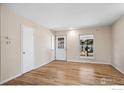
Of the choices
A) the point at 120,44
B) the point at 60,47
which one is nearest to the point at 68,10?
the point at 120,44

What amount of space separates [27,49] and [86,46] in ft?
11.6

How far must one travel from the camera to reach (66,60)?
614cm

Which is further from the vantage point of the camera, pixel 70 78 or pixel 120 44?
pixel 120 44

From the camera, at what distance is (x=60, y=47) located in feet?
21.0

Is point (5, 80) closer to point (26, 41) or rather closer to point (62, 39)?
point (26, 41)

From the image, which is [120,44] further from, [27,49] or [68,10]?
[27,49]

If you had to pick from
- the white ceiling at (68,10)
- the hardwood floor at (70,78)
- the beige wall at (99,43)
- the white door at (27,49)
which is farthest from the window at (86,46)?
the white door at (27,49)

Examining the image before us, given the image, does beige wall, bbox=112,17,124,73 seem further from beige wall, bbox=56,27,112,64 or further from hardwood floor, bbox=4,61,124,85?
beige wall, bbox=56,27,112,64

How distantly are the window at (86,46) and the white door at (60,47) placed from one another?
1152 millimetres

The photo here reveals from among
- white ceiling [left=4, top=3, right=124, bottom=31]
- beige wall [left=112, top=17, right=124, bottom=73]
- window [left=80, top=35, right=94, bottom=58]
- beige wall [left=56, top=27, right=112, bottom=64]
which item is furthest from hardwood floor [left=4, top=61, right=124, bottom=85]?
window [left=80, top=35, right=94, bottom=58]

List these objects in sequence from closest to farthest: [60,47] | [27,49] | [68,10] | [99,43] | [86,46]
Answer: [68,10] < [27,49] < [99,43] < [86,46] < [60,47]

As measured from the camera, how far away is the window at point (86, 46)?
5.51 metres

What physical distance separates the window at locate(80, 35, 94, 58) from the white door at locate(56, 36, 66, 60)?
1152mm

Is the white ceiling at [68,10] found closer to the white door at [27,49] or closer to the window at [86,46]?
the white door at [27,49]
